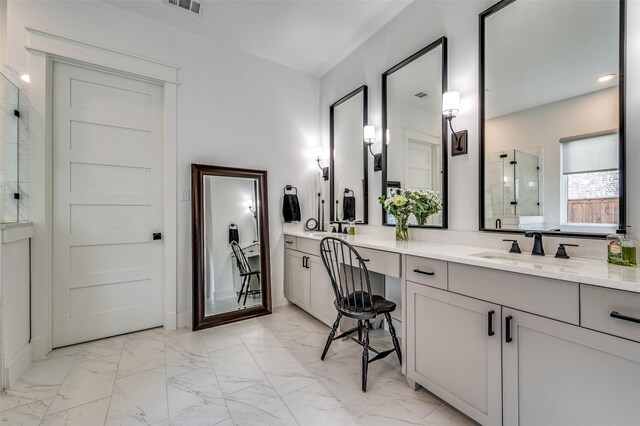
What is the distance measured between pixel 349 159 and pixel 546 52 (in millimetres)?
1908

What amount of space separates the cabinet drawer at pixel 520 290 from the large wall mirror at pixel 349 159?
5.04 ft

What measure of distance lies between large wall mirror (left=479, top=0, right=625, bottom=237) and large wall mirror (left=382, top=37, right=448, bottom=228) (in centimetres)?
33

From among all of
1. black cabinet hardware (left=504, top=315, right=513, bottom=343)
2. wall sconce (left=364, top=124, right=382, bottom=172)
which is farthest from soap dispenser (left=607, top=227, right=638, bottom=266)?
wall sconce (left=364, top=124, right=382, bottom=172)

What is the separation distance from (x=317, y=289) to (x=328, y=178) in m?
1.45

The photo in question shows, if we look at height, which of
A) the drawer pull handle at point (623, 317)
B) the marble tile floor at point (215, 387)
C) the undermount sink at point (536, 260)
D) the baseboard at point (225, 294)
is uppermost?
the undermount sink at point (536, 260)

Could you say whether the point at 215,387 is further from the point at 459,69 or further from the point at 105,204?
the point at 459,69

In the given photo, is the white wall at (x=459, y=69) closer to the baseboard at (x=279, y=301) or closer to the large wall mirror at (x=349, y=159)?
the large wall mirror at (x=349, y=159)

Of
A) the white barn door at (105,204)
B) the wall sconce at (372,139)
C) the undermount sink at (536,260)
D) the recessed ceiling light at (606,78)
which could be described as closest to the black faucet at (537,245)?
the undermount sink at (536,260)

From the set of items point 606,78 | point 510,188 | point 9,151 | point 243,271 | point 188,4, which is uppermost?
point 188,4

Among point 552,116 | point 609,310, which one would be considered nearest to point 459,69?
point 552,116

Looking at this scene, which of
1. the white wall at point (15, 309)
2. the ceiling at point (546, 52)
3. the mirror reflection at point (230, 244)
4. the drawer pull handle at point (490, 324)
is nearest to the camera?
the drawer pull handle at point (490, 324)

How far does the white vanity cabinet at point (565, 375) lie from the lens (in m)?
0.97


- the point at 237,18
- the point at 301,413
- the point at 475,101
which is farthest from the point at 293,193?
→ the point at 301,413

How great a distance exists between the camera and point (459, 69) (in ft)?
6.81
